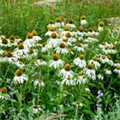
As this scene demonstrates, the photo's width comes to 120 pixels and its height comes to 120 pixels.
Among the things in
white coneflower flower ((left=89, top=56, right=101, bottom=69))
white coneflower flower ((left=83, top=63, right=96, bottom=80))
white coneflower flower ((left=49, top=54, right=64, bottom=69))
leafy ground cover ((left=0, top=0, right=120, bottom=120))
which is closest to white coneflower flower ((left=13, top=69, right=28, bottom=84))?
leafy ground cover ((left=0, top=0, right=120, bottom=120))

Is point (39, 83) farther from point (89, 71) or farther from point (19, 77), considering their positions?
point (89, 71)

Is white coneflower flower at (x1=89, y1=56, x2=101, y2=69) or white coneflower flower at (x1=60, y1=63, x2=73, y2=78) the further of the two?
white coneflower flower at (x1=89, y1=56, x2=101, y2=69)

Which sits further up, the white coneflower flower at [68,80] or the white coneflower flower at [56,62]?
the white coneflower flower at [56,62]

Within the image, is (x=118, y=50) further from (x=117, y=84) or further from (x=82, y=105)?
(x=82, y=105)

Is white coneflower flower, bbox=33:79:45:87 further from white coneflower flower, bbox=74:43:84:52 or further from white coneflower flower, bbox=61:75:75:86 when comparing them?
white coneflower flower, bbox=74:43:84:52

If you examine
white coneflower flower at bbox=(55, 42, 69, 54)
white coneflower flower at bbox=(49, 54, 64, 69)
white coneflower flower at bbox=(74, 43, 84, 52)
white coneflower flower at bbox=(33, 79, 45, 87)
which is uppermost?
white coneflower flower at bbox=(74, 43, 84, 52)

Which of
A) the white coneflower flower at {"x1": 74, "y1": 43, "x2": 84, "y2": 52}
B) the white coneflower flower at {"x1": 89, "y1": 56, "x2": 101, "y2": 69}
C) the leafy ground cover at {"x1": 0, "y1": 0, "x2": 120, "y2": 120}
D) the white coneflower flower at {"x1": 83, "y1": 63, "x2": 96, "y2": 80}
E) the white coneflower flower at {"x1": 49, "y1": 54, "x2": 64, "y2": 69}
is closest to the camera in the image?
the leafy ground cover at {"x1": 0, "y1": 0, "x2": 120, "y2": 120}

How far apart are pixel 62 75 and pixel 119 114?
651 millimetres

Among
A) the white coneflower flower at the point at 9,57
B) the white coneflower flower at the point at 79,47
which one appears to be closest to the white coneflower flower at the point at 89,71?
the white coneflower flower at the point at 79,47

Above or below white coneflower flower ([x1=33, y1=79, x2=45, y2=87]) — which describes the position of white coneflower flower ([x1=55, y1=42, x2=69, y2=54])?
above

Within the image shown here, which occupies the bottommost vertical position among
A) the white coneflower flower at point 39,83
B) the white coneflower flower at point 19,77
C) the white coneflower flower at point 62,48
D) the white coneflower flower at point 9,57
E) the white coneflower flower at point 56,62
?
the white coneflower flower at point 39,83

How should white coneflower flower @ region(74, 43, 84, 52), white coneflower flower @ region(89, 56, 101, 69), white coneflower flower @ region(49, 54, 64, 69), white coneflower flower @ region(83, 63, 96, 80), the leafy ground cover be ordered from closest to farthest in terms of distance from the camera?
the leafy ground cover → white coneflower flower @ region(49, 54, 64, 69) → white coneflower flower @ region(83, 63, 96, 80) → white coneflower flower @ region(89, 56, 101, 69) → white coneflower flower @ region(74, 43, 84, 52)

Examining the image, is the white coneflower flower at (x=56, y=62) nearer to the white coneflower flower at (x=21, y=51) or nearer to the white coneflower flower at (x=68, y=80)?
the white coneflower flower at (x=68, y=80)

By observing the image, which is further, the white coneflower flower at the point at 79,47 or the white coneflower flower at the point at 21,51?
the white coneflower flower at the point at 79,47
